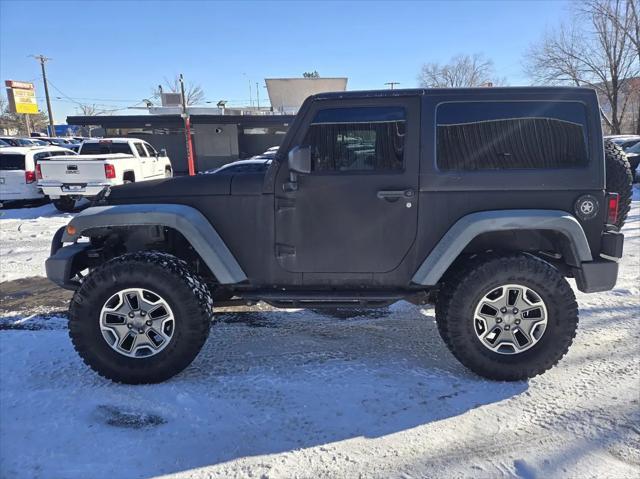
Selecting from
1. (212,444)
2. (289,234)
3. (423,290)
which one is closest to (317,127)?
(289,234)

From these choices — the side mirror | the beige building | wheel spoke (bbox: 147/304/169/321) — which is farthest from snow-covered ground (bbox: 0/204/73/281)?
the beige building

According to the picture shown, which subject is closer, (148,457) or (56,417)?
(148,457)

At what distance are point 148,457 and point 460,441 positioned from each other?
5.87 ft

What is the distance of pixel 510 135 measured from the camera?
125 inches

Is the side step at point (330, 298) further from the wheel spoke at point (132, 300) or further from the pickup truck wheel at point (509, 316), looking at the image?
the wheel spoke at point (132, 300)

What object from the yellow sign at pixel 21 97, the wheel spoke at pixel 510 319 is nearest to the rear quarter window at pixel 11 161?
the wheel spoke at pixel 510 319

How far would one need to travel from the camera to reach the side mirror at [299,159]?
303cm

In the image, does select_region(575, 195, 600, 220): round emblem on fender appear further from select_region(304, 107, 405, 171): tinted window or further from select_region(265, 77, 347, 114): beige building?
select_region(265, 77, 347, 114): beige building

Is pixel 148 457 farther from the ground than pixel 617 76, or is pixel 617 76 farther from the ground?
pixel 617 76

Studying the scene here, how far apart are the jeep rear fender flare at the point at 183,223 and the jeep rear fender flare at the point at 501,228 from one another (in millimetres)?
1491

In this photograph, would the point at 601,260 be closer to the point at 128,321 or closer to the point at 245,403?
the point at 245,403

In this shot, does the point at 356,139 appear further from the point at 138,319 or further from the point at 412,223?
the point at 138,319

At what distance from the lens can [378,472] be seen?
2363mm

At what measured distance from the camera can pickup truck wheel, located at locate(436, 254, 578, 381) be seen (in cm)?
312
